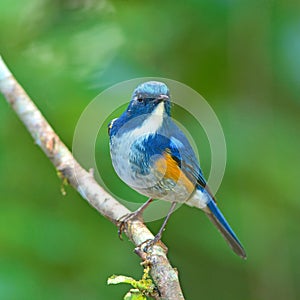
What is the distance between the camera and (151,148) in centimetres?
334

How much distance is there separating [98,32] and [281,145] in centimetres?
132

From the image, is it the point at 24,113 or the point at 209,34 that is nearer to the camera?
the point at 24,113

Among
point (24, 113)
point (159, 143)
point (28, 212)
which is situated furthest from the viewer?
point (28, 212)

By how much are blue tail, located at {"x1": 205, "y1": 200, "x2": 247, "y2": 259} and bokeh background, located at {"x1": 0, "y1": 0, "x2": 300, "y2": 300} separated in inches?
10.7

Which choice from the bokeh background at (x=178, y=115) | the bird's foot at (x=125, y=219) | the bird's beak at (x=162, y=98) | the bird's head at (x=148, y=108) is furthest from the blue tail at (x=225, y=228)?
the bird's beak at (x=162, y=98)

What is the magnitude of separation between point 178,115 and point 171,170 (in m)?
0.94

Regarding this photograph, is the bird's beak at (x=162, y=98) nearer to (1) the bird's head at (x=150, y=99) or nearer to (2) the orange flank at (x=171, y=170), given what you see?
(1) the bird's head at (x=150, y=99)

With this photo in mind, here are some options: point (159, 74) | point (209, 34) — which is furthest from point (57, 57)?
point (209, 34)

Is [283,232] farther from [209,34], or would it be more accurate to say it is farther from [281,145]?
[209,34]

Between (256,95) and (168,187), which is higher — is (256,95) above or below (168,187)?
above

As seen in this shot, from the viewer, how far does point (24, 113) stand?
12.0 feet

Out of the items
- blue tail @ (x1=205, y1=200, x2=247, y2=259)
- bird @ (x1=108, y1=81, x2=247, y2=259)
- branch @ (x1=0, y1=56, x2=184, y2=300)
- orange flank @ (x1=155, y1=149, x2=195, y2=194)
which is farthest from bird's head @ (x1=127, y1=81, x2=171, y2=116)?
blue tail @ (x1=205, y1=200, x2=247, y2=259)

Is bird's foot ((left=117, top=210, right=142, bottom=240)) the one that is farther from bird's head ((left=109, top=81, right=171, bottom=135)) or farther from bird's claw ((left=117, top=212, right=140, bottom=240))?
bird's head ((left=109, top=81, right=171, bottom=135))

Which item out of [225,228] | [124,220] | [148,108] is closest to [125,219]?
[124,220]
